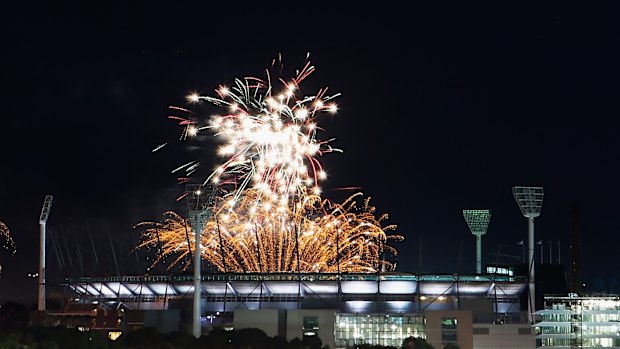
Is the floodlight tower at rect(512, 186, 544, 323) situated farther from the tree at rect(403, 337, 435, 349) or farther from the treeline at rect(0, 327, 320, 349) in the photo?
the treeline at rect(0, 327, 320, 349)

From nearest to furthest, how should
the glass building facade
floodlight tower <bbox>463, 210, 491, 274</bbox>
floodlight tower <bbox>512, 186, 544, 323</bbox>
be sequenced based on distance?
the glass building facade
floodlight tower <bbox>512, 186, 544, 323</bbox>
floodlight tower <bbox>463, 210, 491, 274</bbox>

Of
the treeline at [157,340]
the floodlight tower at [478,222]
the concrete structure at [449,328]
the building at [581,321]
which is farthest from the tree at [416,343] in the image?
the floodlight tower at [478,222]

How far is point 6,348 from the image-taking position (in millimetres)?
64375

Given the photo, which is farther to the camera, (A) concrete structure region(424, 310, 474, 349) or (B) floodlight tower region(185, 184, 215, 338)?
(A) concrete structure region(424, 310, 474, 349)

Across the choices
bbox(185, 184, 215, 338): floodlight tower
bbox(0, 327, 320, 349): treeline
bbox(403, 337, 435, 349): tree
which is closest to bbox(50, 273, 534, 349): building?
bbox(403, 337, 435, 349): tree

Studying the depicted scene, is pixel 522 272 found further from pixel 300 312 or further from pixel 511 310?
pixel 300 312

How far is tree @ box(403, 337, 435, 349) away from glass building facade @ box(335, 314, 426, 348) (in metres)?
3.12

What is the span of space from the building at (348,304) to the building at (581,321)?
101 inches

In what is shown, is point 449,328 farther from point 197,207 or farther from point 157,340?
point 157,340

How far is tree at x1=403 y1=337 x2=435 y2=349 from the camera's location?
78188 millimetres

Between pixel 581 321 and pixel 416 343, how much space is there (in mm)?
16456

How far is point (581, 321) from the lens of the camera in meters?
84.4

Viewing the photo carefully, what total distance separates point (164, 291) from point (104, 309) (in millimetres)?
6038

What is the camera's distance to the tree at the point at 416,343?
257 ft
